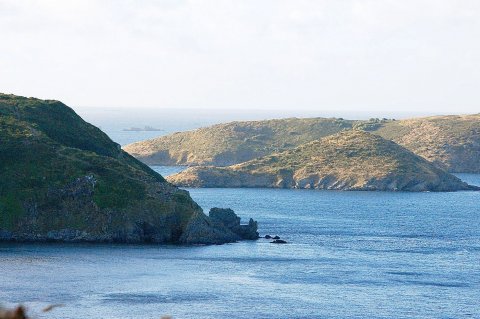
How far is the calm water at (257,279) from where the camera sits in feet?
337

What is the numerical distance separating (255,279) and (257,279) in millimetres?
233

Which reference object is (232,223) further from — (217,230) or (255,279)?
(255,279)

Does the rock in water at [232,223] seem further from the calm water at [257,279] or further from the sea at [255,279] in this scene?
the calm water at [257,279]

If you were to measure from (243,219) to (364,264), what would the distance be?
58.6m

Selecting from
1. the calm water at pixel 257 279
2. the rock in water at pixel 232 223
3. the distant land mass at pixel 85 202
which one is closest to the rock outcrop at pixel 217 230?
the rock in water at pixel 232 223

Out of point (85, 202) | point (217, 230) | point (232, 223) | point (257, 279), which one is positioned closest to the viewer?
point (257, 279)

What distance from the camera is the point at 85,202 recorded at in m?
155

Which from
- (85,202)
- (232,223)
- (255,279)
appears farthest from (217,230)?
(255,279)

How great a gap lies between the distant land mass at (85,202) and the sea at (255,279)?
16.4 feet

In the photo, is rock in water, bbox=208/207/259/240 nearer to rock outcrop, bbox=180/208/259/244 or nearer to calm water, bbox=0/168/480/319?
rock outcrop, bbox=180/208/259/244

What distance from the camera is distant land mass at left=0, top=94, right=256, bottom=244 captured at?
495 ft

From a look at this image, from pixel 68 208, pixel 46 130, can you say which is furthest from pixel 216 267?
pixel 46 130

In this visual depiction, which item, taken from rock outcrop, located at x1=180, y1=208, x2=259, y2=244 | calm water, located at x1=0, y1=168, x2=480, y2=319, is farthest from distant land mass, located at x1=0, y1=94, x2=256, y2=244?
calm water, located at x1=0, y1=168, x2=480, y2=319

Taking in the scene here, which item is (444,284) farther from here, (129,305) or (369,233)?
(369,233)
